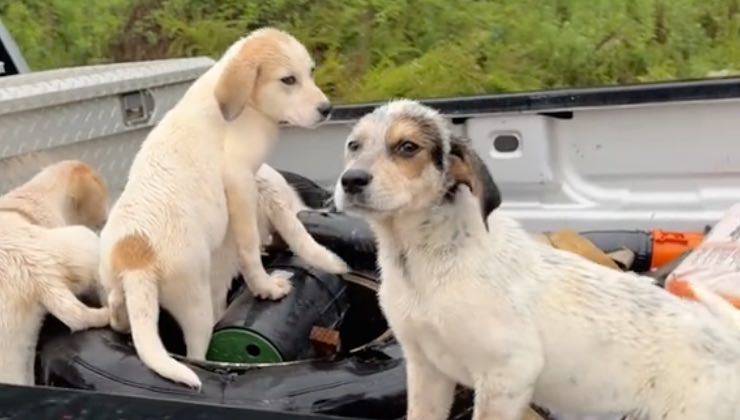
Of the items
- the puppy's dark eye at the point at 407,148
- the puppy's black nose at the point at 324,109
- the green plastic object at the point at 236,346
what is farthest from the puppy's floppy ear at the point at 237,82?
the puppy's dark eye at the point at 407,148

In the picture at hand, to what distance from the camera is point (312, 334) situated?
343cm

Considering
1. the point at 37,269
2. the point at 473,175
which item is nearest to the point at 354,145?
the point at 473,175

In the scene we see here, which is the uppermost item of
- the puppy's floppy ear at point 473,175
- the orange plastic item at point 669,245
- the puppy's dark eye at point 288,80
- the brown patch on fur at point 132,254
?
the puppy's dark eye at point 288,80

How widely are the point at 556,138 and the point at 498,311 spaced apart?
1854 mm

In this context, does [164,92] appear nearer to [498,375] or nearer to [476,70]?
[498,375]

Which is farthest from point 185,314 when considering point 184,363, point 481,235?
point 481,235

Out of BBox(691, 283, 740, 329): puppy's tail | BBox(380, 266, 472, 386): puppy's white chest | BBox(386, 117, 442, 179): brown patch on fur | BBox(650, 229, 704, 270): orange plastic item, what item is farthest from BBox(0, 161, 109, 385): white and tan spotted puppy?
BBox(650, 229, 704, 270): orange plastic item

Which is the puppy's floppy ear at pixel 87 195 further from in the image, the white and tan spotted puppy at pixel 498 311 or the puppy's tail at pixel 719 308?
the puppy's tail at pixel 719 308

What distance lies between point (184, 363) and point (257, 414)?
1.06 m

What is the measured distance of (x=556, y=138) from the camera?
171 inches

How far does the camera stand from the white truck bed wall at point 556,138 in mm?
4055

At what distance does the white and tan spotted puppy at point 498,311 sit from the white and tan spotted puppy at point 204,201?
74cm

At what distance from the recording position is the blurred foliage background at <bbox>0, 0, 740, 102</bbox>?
7.72 meters

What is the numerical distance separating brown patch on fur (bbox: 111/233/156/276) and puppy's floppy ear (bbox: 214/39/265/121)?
456 mm
